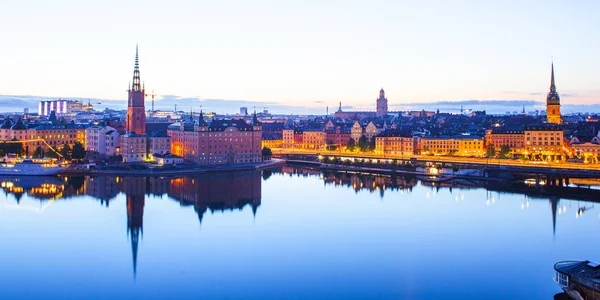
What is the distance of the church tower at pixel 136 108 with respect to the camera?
27625 mm

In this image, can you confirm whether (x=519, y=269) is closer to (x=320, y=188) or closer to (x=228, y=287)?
(x=228, y=287)

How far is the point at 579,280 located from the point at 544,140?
2026 cm

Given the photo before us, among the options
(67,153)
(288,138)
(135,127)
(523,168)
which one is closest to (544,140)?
(523,168)

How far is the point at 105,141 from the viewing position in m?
26.3

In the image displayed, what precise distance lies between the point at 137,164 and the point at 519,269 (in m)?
16.2

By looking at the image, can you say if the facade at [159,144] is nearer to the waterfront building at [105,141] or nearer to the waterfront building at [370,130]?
the waterfront building at [105,141]

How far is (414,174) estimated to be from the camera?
23.2m

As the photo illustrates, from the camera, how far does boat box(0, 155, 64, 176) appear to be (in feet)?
72.1

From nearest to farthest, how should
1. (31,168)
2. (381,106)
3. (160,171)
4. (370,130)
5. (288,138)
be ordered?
(31,168)
(160,171)
(370,130)
(288,138)
(381,106)

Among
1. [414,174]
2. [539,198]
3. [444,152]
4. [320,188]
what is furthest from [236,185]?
[444,152]

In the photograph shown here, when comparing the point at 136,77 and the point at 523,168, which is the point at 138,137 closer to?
the point at 136,77

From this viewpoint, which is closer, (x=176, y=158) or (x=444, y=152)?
(x=176, y=158)

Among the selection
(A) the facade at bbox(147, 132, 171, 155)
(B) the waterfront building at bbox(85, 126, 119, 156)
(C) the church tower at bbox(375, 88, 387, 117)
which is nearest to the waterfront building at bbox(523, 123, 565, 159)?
(A) the facade at bbox(147, 132, 171, 155)

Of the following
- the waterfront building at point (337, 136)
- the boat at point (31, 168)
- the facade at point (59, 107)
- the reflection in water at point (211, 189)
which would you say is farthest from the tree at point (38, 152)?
the facade at point (59, 107)
